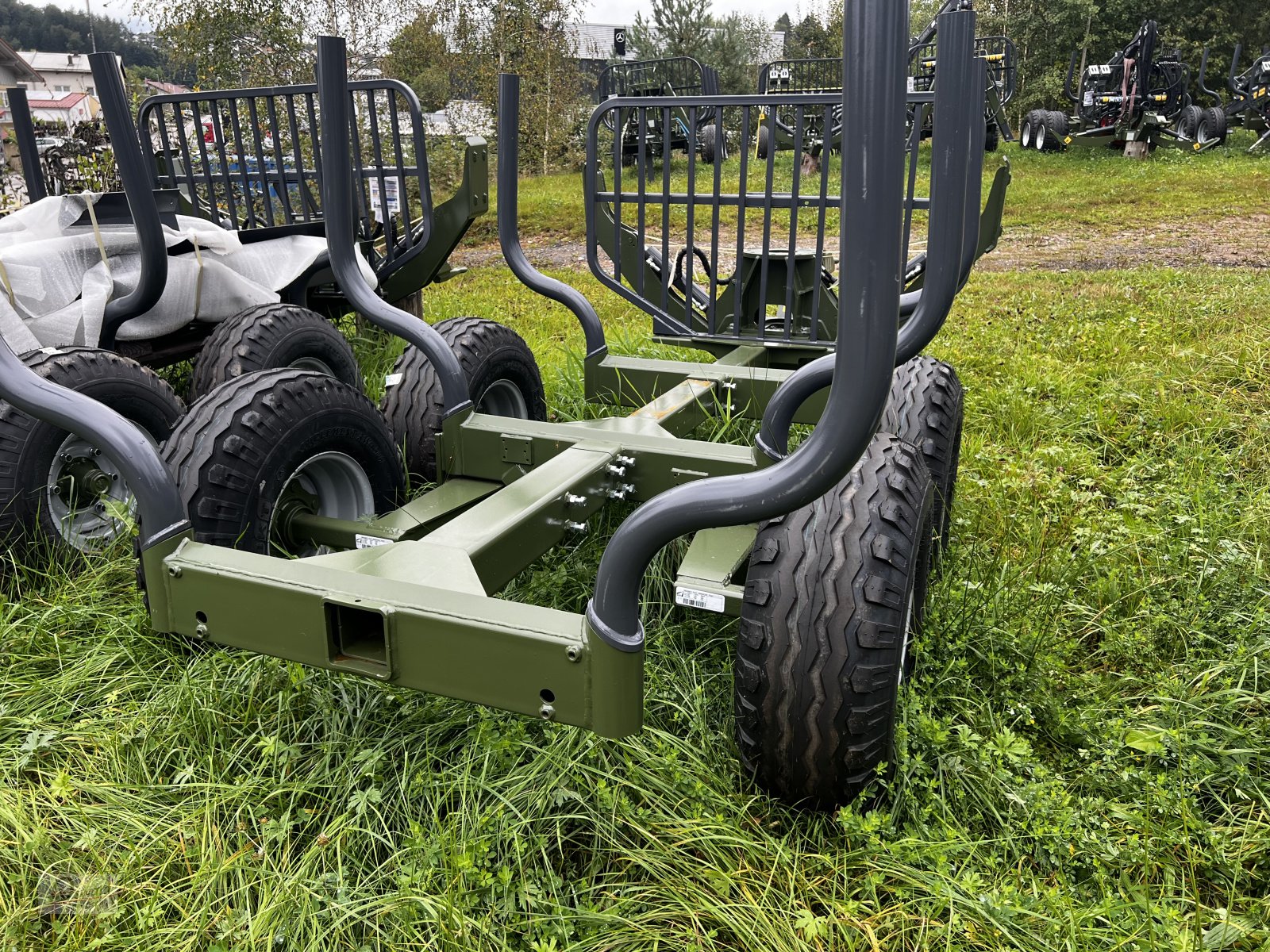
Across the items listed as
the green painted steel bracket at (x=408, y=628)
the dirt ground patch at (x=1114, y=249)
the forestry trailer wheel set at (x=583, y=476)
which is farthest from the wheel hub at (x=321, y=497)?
the dirt ground patch at (x=1114, y=249)

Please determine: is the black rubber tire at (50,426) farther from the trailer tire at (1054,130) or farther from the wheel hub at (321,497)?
the trailer tire at (1054,130)

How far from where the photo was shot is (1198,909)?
73.9 inches

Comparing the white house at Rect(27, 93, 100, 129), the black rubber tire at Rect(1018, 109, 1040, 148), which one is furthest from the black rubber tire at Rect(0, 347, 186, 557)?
the black rubber tire at Rect(1018, 109, 1040, 148)

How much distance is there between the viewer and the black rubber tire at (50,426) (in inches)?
118

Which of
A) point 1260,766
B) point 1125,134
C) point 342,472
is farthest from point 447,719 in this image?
point 1125,134

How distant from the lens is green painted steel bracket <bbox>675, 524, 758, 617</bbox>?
2322 mm

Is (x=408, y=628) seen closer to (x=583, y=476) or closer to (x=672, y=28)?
(x=583, y=476)

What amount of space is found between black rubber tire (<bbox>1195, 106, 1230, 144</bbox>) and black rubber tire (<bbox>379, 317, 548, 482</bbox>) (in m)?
20.4

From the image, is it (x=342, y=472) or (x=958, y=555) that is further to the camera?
(x=958, y=555)

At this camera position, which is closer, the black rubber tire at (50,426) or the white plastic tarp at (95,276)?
Answer: the black rubber tire at (50,426)

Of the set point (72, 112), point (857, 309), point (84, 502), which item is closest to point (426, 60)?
point (72, 112)

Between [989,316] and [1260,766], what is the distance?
5.41 metres

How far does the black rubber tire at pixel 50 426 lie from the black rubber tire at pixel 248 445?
60cm

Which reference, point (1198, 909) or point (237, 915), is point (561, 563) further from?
point (1198, 909)
